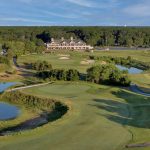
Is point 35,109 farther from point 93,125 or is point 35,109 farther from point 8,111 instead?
point 93,125

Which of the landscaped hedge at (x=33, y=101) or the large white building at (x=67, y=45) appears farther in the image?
the large white building at (x=67, y=45)

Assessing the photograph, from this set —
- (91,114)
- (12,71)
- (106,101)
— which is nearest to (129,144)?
(91,114)

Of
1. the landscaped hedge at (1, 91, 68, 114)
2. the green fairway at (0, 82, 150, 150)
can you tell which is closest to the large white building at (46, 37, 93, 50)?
the green fairway at (0, 82, 150, 150)

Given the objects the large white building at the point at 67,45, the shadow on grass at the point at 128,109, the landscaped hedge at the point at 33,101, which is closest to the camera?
the shadow on grass at the point at 128,109

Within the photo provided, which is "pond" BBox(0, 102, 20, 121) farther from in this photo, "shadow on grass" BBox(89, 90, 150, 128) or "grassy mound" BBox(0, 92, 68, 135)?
"shadow on grass" BBox(89, 90, 150, 128)

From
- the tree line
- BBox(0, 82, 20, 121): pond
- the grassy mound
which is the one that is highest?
the tree line

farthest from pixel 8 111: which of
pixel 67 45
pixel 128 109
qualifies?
pixel 67 45

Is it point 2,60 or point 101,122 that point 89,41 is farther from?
point 101,122

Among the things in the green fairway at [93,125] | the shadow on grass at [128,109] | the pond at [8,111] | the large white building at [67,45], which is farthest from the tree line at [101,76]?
the large white building at [67,45]

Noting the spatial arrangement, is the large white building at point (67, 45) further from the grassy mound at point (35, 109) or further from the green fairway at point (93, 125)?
the grassy mound at point (35, 109)
